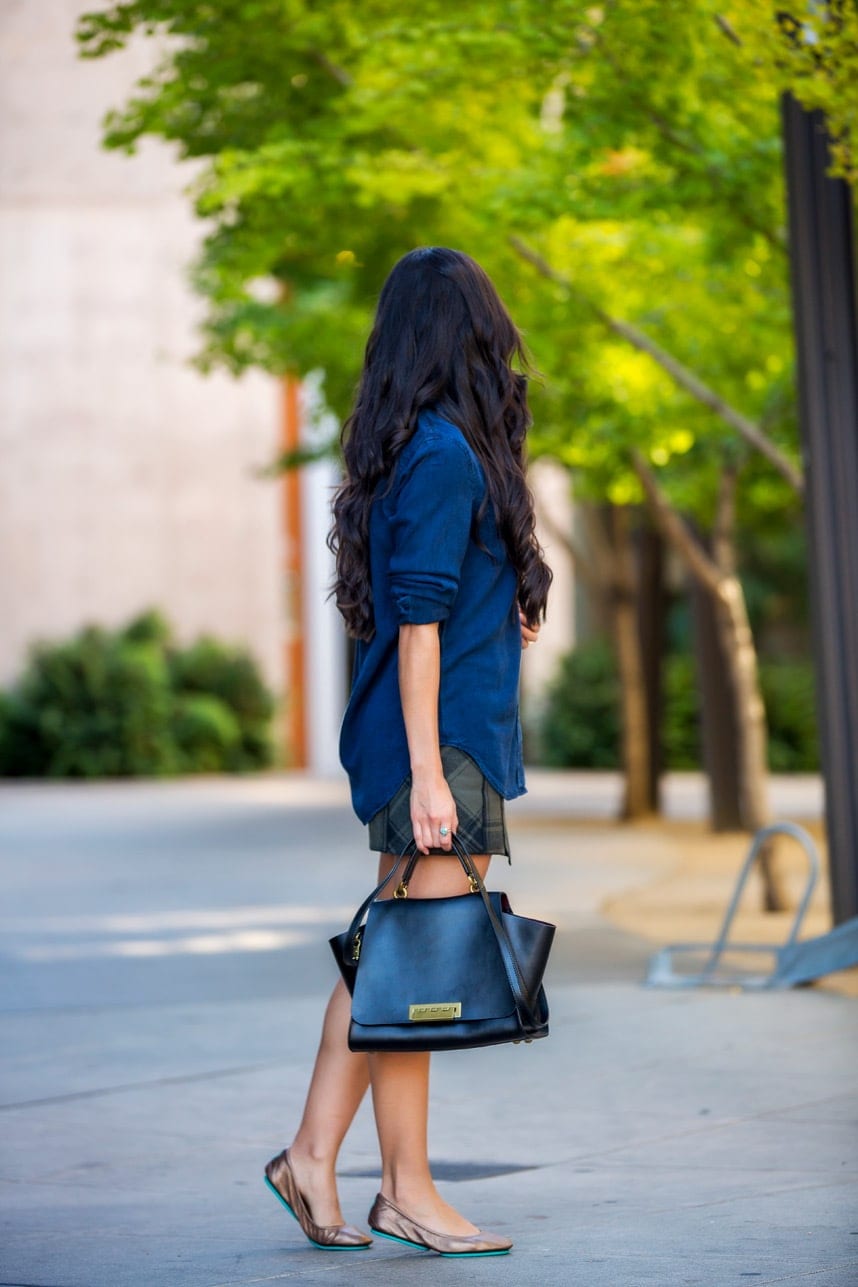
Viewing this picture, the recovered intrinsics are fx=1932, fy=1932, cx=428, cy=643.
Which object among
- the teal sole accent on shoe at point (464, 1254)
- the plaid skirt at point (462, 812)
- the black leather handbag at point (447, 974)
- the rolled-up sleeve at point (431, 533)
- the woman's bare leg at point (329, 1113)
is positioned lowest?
the teal sole accent on shoe at point (464, 1254)

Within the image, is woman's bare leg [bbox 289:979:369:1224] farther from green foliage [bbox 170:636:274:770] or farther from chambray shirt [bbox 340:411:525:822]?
green foliage [bbox 170:636:274:770]

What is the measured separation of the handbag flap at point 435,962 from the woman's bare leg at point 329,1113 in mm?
299

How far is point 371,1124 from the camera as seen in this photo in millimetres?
5723

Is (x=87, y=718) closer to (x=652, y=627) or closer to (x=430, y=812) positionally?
(x=652, y=627)

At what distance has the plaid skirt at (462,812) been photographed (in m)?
3.90

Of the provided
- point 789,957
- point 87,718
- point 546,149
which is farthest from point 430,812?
point 87,718

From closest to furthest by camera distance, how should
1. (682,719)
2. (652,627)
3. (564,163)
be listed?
(564,163), (652,627), (682,719)

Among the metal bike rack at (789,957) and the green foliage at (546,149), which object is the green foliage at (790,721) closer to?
the green foliage at (546,149)

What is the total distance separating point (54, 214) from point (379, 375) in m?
26.1

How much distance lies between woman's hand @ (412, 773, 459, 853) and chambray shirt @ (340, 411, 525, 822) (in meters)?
0.12

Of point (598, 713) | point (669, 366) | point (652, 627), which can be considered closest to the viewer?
point (669, 366)

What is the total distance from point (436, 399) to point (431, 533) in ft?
1.09

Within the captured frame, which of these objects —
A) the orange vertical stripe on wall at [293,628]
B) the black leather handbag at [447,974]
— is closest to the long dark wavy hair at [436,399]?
the black leather handbag at [447,974]

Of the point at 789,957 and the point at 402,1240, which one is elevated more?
the point at 402,1240
